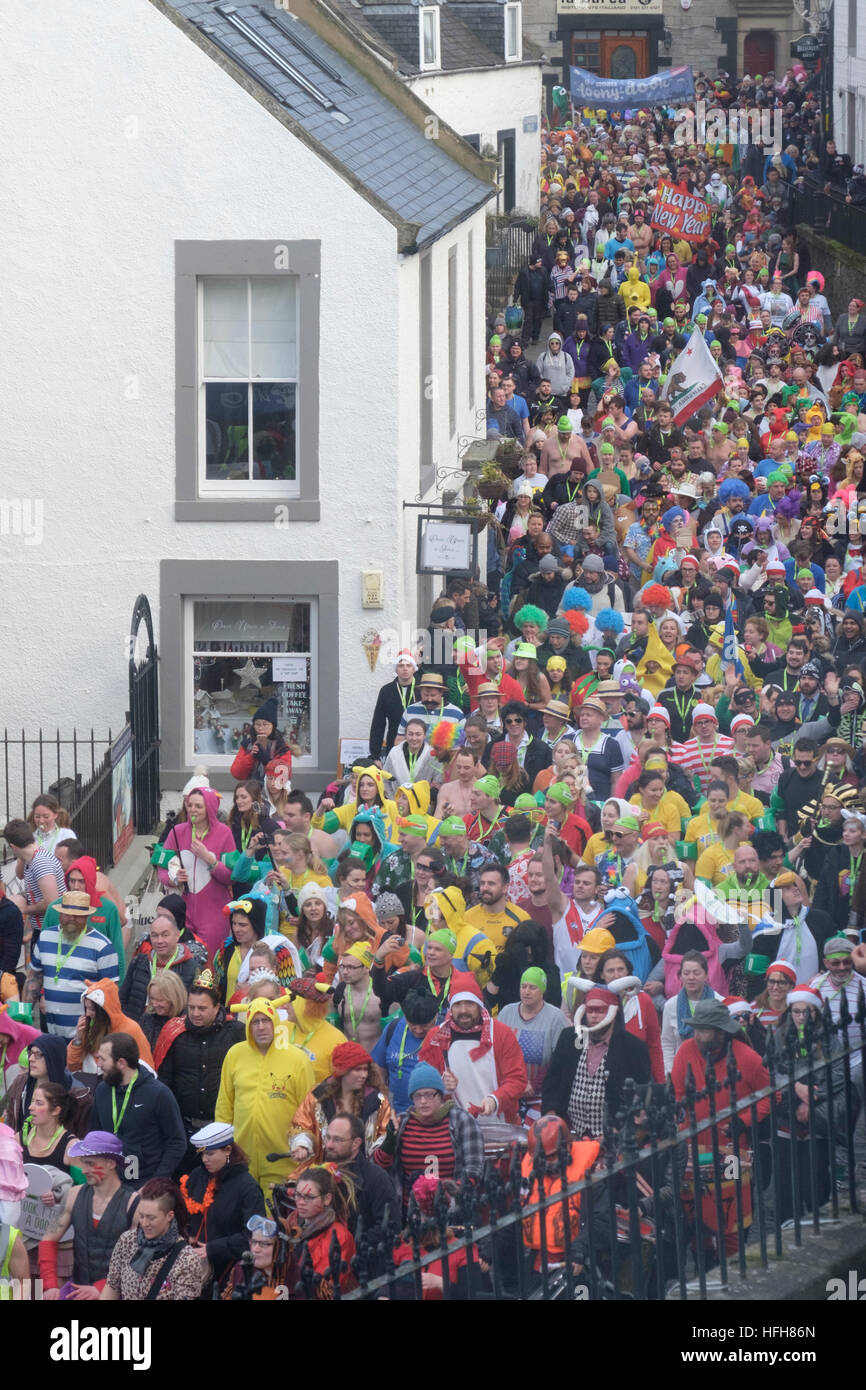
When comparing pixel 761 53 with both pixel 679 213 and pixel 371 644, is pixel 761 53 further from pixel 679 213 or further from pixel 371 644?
pixel 371 644

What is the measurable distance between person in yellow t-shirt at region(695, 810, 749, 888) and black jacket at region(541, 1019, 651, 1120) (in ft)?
8.17

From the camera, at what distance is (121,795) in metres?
17.2

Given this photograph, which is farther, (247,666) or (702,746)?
(247,666)

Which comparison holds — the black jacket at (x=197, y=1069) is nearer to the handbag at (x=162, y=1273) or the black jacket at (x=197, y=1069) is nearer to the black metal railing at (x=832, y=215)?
the handbag at (x=162, y=1273)

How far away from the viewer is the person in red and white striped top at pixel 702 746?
1516 cm

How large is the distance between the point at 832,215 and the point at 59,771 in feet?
89.1

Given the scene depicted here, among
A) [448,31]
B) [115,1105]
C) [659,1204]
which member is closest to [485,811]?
[115,1105]

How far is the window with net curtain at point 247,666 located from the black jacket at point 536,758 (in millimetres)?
3340

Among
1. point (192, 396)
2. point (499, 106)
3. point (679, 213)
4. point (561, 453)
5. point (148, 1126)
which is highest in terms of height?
point (499, 106)

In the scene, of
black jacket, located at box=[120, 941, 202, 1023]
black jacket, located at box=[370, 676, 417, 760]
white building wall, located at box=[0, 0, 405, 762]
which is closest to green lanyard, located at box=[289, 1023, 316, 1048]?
black jacket, located at box=[120, 941, 202, 1023]

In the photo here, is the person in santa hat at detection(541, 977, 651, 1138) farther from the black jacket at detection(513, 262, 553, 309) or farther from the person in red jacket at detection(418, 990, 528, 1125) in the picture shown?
the black jacket at detection(513, 262, 553, 309)

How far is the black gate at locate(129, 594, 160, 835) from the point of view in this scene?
1770cm

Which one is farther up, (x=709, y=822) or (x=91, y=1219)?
(x=709, y=822)

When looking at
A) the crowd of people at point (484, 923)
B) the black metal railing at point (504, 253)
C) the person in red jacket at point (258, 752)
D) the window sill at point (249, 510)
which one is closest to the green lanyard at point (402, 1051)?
the crowd of people at point (484, 923)
